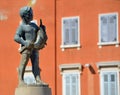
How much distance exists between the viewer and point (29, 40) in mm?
13703

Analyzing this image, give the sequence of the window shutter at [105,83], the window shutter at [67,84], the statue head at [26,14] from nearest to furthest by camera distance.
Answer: the statue head at [26,14] < the window shutter at [105,83] < the window shutter at [67,84]

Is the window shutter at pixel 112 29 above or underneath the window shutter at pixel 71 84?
above

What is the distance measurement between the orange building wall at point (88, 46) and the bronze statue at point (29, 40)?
17.3 m

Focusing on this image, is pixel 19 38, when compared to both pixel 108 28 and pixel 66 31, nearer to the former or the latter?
pixel 108 28

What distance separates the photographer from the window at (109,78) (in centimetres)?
3030

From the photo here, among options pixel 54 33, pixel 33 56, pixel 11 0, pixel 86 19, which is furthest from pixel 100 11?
pixel 33 56

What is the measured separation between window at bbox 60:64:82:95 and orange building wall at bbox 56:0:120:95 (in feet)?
0.91

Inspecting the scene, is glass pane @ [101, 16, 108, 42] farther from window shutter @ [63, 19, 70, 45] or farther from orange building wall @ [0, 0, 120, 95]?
window shutter @ [63, 19, 70, 45]

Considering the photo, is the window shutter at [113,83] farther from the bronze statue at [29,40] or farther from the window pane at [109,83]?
the bronze statue at [29,40]

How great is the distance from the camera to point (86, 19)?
31625 millimetres

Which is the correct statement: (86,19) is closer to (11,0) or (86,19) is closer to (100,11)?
(100,11)

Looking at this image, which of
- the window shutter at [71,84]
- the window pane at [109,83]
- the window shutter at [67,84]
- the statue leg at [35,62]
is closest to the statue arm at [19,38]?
the statue leg at [35,62]

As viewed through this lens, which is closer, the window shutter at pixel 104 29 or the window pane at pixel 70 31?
the window shutter at pixel 104 29

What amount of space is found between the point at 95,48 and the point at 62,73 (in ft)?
8.79
